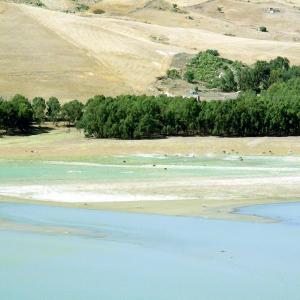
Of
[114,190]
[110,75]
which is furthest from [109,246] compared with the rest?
[110,75]

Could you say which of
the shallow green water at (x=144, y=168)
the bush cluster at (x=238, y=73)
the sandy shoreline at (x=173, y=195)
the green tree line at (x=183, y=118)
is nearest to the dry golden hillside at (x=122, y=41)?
the bush cluster at (x=238, y=73)

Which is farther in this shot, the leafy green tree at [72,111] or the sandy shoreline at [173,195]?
the leafy green tree at [72,111]

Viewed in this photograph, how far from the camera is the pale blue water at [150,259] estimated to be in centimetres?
1898

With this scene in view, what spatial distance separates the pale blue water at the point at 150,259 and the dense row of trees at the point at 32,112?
40.3 metres

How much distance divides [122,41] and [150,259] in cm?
9152

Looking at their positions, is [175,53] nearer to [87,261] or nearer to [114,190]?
[114,190]

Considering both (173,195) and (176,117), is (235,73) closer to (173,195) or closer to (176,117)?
(176,117)

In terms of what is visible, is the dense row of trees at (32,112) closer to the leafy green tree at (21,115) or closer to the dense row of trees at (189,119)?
the leafy green tree at (21,115)

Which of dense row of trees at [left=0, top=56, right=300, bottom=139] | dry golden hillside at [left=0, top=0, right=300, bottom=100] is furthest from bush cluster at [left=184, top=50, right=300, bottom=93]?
dense row of trees at [left=0, top=56, right=300, bottom=139]

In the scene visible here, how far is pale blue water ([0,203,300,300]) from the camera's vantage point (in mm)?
18984

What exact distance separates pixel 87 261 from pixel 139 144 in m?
37.9

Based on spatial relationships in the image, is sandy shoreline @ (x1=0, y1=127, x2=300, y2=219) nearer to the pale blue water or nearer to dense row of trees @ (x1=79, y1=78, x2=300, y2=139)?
dense row of trees @ (x1=79, y1=78, x2=300, y2=139)

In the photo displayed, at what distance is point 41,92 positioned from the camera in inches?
3420

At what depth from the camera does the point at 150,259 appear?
2209 centimetres
